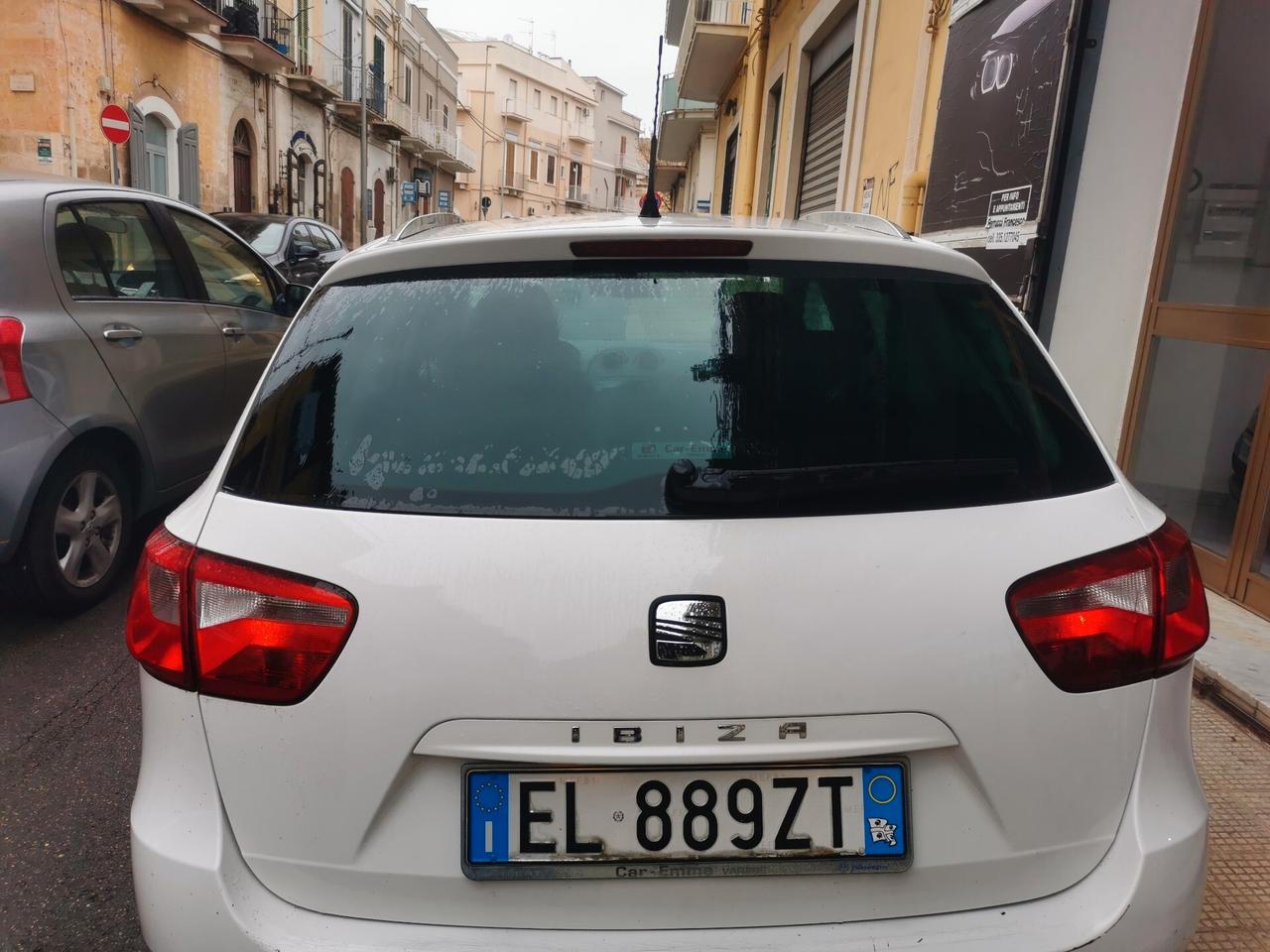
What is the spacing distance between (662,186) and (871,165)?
1540 inches

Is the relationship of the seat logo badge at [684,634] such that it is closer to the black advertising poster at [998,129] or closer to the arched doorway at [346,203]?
the black advertising poster at [998,129]

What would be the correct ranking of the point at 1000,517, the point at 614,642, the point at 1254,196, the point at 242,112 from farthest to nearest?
the point at 242,112, the point at 1254,196, the point at 1000,517, the point at 614,642

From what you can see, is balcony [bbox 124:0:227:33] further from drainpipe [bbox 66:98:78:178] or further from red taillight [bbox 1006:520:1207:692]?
red taillight [bbox 1006:520:1207:692]

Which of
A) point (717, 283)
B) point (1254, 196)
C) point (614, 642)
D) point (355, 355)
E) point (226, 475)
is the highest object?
point (1254, 196)

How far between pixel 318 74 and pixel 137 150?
10.5 m

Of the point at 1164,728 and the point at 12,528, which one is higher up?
the point at 1164,728

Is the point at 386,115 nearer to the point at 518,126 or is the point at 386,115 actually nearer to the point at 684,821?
the point at 518,126

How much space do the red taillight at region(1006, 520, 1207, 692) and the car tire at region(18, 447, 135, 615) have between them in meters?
3.32

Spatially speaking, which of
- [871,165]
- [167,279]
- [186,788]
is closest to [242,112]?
[871,165]

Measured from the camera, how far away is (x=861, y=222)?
212cm

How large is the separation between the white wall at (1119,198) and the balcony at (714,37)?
12.0 metres

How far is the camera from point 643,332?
61.4 inches

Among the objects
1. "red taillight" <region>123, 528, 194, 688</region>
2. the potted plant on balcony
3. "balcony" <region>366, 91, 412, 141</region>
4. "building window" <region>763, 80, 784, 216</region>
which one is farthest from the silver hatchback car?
"balcony" <region>366, 91, 412, 141</region>

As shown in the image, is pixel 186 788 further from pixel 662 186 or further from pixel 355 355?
pixel 662 186
